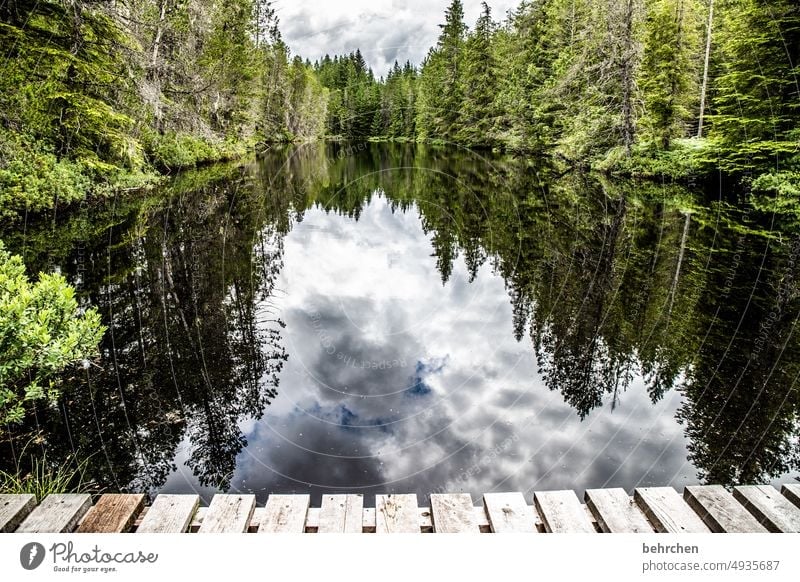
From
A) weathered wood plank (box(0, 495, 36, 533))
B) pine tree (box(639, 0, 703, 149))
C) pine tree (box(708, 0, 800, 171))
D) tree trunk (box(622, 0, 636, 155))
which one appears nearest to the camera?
weathered wood plank (box(0, 495, 36, 533))

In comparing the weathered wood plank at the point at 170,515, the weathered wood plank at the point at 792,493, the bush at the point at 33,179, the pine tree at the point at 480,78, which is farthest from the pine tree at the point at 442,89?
the weathered wood plank at the point at 170,515

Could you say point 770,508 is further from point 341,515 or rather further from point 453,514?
point 341,515

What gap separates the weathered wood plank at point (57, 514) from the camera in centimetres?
294

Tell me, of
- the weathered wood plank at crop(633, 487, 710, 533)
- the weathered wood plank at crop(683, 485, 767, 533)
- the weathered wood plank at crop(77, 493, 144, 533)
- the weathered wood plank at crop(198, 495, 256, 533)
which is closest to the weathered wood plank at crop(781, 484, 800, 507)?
the weathered wood plank at crop(683, 485, 767, 533)

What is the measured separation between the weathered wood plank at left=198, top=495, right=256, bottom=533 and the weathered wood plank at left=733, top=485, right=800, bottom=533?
3209mm

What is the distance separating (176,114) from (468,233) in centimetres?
1267

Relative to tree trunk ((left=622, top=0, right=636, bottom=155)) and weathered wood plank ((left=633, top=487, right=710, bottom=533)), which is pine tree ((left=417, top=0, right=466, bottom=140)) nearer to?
tree trunk ((left=622, top=0, right=636, bottom=155))

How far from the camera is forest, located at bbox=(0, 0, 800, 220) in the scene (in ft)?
43.8

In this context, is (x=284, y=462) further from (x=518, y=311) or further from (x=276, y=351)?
(x=518, y=311)

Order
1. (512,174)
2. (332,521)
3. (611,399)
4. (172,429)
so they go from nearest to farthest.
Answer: (332,521), (172,429), (611,399), (512,174)

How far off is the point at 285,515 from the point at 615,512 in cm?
212

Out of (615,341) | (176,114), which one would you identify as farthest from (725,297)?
(176,114)

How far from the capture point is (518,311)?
932cm

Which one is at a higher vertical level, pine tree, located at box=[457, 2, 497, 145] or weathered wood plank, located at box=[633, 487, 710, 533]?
pine tree, located at box=[457, 2, 497, 145]
